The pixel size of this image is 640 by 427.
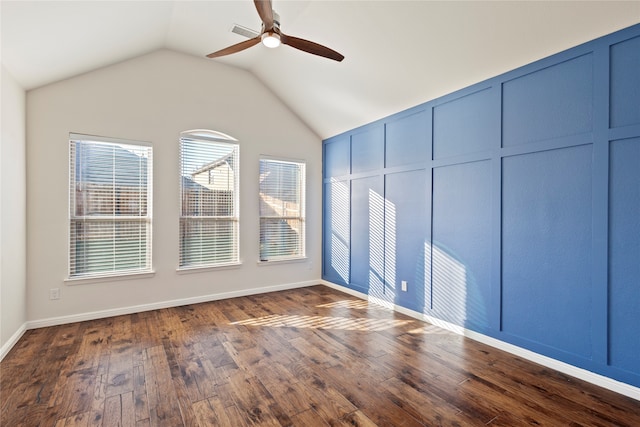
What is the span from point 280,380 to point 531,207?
106 inches

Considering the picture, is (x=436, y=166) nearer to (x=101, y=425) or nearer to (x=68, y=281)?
(x=101, y=425)

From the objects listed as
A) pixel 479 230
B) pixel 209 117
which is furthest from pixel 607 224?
pixel 209 117

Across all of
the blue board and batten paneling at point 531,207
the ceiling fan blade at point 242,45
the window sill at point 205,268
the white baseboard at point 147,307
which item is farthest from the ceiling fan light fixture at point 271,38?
the white baseboard at point 147,307

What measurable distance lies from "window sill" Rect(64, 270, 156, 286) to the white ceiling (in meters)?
2.24

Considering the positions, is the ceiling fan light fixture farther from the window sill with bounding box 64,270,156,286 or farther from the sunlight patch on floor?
the window sill with bounding box 64,270,156,286

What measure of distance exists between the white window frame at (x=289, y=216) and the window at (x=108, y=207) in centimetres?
164

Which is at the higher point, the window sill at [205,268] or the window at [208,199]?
the window at [208,199]

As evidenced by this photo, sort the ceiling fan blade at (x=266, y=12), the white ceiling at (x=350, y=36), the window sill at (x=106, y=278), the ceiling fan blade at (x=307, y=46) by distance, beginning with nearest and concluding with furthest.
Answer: the ceiling fan blade at (x=266, y=12) < the white ceiling at (x=350, y=36) < the ceiling fan blade at (x=307, y=46) < the window sill at (x=106, y=278)

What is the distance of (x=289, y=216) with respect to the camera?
5340 mm

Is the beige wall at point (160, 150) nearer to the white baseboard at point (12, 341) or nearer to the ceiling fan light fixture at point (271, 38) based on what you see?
the white baseboard at point (12, 341)

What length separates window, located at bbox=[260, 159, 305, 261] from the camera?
5.05 metres

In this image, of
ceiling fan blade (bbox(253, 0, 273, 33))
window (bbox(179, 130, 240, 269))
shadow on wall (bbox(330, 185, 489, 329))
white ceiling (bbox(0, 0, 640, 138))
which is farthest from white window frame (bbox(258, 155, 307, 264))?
ceiling fan blade (bbox(253, 0, 273, 33))

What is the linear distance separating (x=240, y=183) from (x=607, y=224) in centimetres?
429

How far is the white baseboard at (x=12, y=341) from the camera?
2736 millimetres
